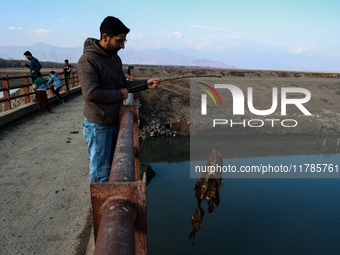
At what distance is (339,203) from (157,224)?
6.83m

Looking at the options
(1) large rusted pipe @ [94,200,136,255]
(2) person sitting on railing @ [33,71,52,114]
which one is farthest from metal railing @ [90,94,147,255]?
(2) person sitting on railing @ [33,71,52,114]

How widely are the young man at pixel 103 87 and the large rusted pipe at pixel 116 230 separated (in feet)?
5.13

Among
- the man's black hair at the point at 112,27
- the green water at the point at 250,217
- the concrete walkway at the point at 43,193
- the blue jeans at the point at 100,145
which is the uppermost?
the man's black hair at the point at 112,27

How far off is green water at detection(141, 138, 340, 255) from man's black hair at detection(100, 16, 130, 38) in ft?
18.9

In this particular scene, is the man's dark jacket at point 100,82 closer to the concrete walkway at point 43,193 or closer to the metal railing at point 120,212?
the metal railing at point 120,212

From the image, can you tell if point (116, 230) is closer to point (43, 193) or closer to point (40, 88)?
point (43, 193)

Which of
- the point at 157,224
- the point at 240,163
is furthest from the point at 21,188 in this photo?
the point at 240,163

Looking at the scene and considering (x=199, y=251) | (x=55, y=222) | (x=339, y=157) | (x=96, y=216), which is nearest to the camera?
(x=96, y=216)

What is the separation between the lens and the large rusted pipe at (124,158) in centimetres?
131

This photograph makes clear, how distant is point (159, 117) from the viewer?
17.3 m

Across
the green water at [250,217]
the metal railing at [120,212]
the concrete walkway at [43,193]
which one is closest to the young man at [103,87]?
the concrete walkway at [43,193]

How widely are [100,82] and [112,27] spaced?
52 centimetres

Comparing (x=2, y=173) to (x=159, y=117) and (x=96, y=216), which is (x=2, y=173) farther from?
(x=159, y=117)

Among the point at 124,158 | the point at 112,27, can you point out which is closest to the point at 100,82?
the point at 112,27
